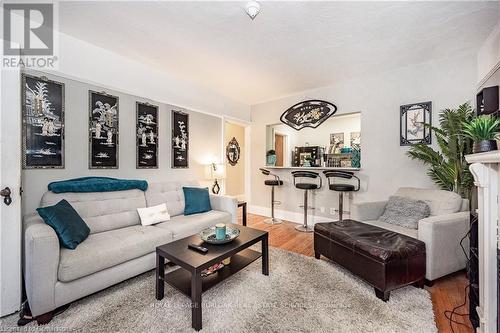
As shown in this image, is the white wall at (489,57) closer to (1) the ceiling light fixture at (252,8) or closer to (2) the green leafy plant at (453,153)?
(2) the green leafy plant at (453,153)

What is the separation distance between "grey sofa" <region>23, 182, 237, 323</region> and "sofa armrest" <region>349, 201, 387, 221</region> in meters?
1.69

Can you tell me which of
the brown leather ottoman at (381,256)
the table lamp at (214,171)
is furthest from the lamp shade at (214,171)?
the brown leather ottoman at (381,256)

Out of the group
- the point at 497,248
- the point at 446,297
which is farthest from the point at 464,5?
the point at 446,297

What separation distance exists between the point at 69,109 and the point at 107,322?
2.19 meters

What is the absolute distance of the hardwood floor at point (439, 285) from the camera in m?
1.64

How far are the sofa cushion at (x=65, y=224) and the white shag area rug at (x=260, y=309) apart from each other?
52cm

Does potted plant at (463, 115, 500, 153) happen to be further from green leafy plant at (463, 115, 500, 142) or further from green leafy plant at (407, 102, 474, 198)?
green leafy plant at (407, 102, 474, 198)

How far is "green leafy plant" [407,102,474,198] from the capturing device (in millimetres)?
2459

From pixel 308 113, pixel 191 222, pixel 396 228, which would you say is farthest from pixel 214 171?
pixel 396 228

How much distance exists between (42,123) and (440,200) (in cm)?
434

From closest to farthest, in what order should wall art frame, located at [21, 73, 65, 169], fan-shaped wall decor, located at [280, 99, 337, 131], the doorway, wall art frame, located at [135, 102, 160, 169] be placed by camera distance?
1. wall art frame, located at [21, 73, 65, 169]
2. wall art frame, located at [135, 102, 160, 169]
3. fan-shaped wall decor, located at [280, 99, 337, 131]
4. the doorway

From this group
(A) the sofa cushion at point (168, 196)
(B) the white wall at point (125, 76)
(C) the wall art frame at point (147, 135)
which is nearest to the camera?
(B) the white wall at point (125, 76)

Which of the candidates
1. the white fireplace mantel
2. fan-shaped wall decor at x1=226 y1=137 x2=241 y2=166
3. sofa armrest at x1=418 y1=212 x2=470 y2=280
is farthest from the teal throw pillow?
the white fireplace mantel

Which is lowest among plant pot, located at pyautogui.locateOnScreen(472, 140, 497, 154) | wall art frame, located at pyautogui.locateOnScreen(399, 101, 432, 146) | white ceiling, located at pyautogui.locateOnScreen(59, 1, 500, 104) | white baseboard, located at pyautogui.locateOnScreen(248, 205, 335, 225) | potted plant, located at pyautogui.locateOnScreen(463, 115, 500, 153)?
white baseboard, located at pyautogui.locateOnScreen(248, 205, 335, 225)
